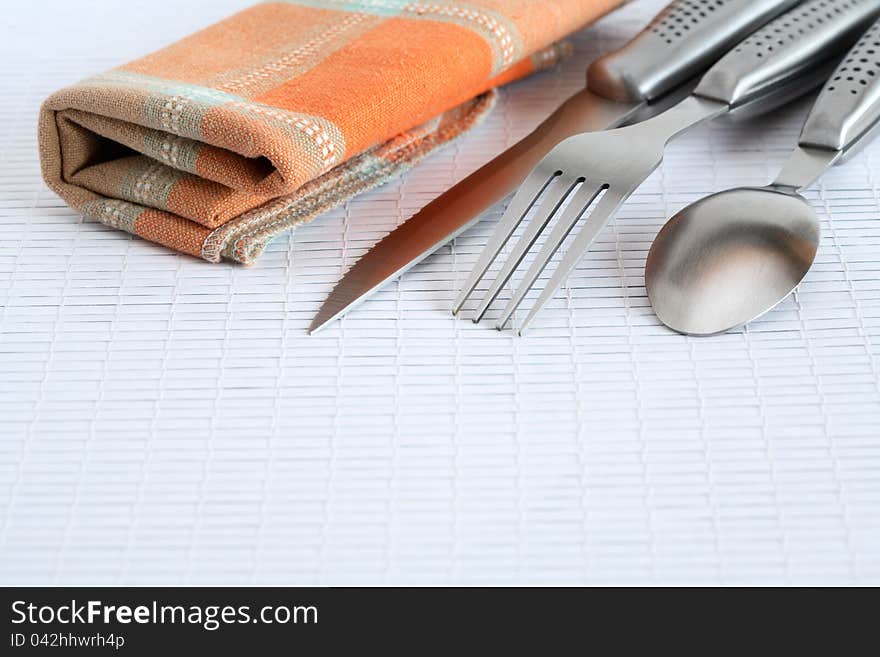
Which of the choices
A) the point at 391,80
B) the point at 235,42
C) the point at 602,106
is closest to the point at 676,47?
the point at 602,106

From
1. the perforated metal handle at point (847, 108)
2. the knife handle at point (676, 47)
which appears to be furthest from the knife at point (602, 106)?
the perforated metal handle at point (847, 108)

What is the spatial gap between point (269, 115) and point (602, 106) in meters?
0.26

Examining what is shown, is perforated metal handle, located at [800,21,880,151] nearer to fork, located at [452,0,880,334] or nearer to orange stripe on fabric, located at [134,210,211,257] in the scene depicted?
fork, located at [452,0,880,334]

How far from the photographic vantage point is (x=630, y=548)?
20.6 inches

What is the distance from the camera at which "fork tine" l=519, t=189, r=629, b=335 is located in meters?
0.64

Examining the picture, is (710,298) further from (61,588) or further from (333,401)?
(61,588)

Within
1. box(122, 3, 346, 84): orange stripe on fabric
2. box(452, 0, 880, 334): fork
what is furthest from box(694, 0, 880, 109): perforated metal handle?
box(122, 3, 346, 84): orange stripe on fabric

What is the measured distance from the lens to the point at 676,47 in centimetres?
81

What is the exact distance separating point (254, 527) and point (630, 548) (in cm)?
19

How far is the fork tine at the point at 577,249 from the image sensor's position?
64cm

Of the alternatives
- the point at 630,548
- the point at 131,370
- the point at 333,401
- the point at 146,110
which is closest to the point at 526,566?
the point at 630,548

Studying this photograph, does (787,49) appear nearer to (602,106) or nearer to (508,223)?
(602,106)

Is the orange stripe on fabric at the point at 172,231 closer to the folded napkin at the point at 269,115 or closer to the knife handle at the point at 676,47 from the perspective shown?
the folded napkin at the point at 269,115

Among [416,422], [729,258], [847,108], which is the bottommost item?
[416,422]
